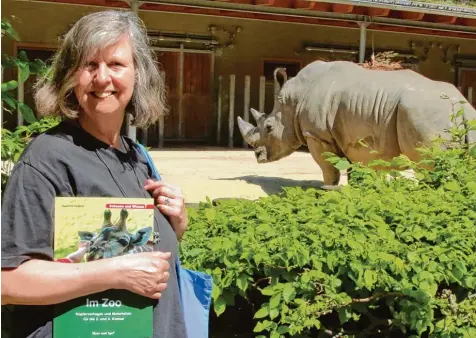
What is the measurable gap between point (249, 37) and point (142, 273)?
45.3 ft

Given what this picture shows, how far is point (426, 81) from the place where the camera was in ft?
23.3

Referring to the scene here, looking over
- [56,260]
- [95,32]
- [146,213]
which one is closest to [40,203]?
[56,260]

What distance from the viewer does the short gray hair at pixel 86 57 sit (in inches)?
69.9

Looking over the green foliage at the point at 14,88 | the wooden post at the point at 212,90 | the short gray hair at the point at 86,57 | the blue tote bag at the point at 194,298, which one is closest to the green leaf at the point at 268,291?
the blue tote bag at the point at 194,298

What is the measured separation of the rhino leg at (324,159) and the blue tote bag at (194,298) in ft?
20.6

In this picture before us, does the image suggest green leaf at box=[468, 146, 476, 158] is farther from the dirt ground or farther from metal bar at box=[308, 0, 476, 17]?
metal bar at box=[308, 0, 476, 17]

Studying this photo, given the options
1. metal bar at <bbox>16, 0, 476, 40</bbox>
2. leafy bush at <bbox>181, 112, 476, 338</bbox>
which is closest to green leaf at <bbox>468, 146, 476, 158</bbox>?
leafy bush at <bbox>181, 112, 476, 338</bbox>

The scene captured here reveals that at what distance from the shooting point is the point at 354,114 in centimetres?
759

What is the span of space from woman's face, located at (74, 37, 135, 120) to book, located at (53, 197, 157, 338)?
0.28 meters

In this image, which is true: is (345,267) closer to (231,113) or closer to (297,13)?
(297,13)

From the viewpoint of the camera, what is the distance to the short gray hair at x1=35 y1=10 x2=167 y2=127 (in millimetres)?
1776

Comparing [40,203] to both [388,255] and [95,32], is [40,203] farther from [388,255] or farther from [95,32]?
[388,255]

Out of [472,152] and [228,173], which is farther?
[228,173]

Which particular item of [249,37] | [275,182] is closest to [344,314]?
[275,182]
